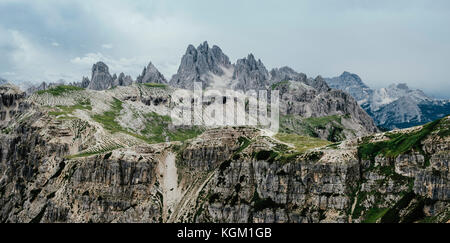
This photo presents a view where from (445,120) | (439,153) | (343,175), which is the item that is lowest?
(343,175)

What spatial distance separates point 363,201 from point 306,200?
27215 millimetres

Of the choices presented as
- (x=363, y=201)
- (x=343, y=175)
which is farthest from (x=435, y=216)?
(x=343, y=175)
